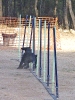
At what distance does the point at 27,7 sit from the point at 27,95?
54.7 meters

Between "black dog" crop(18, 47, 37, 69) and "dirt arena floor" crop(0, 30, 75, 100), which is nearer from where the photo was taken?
"dirt arena floor" crop(0, 30, 75, 100)

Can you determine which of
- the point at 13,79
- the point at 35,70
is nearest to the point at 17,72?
the point at 35,70

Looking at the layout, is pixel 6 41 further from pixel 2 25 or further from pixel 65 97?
pixel 65 97

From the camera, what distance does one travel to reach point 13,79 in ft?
48.0

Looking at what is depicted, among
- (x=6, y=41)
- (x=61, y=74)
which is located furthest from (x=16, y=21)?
(x=61, y=74)

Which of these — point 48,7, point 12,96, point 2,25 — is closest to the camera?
point 12,96

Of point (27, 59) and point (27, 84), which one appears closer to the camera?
point (27, 84)

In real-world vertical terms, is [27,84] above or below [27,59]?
below

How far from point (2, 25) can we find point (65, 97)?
22.5 meters

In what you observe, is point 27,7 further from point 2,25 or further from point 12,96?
point 12,96

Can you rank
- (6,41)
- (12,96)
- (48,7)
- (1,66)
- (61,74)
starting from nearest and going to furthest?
(12,96) → (61,74) → (1,66) → (6,41) → (48,7)

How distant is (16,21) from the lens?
115 ft

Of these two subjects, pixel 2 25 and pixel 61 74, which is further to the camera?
pixel 2 25

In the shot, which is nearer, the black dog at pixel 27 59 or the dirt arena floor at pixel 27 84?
the dirt arena floor at pixel 27 84
